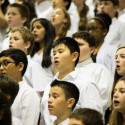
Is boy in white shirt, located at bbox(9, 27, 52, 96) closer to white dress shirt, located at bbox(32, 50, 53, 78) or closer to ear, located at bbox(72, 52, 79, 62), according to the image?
white dress shirt, located at bbox(32, 50, 53, 78)

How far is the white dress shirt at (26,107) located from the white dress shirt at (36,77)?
2.39 feet

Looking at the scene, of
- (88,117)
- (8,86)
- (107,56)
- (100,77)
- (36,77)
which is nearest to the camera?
(88,117)

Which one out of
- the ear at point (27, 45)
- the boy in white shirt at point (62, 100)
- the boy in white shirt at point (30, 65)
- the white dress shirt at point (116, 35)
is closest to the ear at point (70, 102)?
the boy in white shirt at point (62, 100)

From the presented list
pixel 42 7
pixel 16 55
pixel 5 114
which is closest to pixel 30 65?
pixel 16 55

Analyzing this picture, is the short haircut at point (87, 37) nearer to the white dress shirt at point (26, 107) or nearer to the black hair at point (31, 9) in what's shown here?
the white dress shirt at point (26, 107)

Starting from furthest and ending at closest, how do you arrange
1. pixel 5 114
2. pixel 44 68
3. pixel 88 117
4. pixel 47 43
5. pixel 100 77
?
pixel 47 43 → pixel 44 68 → pixel 100 77 → pixel 88 117 → pixel 5 114

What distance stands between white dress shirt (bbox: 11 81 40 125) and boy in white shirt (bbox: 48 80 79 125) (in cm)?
25

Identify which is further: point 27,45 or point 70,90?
point 27,45

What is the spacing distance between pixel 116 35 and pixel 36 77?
168cm

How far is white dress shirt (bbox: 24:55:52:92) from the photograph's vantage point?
467 centimetres

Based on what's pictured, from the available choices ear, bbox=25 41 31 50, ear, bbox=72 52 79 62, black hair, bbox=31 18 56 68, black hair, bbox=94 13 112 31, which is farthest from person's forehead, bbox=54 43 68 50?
black hair, bbox=94 13 112 31

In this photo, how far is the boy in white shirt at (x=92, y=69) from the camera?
4461 mm

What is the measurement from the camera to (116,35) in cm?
596

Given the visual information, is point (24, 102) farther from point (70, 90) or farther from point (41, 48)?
point (41, 48)
